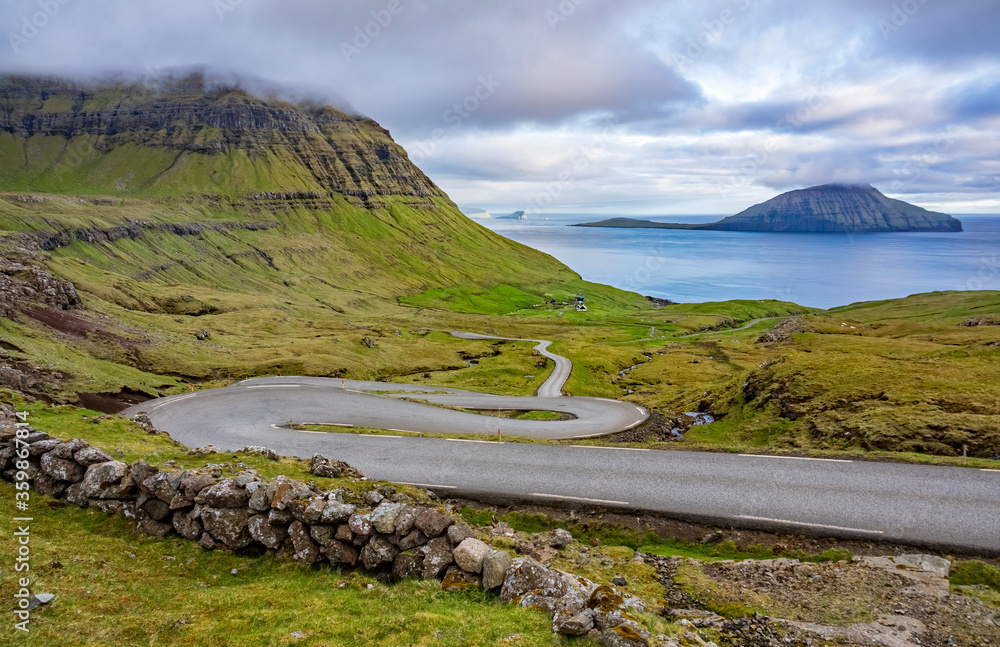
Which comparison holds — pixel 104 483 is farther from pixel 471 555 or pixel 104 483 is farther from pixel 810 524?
pixel 810 524

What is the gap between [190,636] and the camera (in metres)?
10.8

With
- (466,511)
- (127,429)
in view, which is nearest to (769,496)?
(466,511)

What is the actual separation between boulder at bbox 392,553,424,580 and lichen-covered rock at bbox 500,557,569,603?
234 cm

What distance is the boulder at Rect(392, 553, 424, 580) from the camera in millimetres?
13789

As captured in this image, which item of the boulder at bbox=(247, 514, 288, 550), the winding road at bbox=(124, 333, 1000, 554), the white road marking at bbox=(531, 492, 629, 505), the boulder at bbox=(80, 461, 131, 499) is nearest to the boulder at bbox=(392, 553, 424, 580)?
the boulder at bbox=(247, 514, 288, 550)

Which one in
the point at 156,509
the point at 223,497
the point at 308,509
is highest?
the point at 223,497

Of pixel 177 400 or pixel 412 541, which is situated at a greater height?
pixel 412 541

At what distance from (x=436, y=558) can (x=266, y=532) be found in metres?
4.90

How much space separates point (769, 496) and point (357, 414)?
27.5 m

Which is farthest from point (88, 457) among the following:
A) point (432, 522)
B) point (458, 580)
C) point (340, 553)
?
point (458, 580)

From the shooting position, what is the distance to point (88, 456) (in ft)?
52.7

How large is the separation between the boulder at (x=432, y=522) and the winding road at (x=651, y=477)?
9.06m

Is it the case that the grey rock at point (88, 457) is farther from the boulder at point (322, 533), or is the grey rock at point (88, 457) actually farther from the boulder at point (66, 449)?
the boulder at point (322, 533)

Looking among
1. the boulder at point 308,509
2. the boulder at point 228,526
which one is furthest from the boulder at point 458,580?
the boulder at point 228,526
